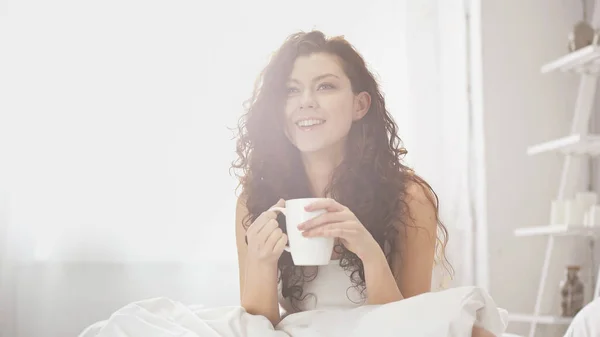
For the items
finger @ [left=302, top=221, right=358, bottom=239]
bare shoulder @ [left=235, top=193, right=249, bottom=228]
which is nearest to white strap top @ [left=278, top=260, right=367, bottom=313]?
bare shoulder @ [left=235, top=193, right=249, bottom=228]

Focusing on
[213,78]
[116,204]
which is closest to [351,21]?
[213,78]

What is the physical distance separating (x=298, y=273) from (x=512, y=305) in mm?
1421

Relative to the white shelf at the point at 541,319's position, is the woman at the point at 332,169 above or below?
above

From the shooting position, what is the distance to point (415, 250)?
1.40 m

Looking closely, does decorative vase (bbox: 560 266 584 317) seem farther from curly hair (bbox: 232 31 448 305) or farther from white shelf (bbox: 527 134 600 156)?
curly hair (bbox: 232 31 448 305)

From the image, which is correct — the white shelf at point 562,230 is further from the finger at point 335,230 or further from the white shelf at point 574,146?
the finger at point 335,230

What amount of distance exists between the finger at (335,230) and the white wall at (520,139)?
162 centimetres

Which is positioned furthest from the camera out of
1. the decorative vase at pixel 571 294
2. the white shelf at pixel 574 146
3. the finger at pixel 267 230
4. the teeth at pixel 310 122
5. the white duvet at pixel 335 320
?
the decorative vase at pixel 571 294

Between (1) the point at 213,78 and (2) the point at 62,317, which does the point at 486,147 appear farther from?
(2) the point at 62,317

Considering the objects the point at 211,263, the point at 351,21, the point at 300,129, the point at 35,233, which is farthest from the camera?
the point at 351,21

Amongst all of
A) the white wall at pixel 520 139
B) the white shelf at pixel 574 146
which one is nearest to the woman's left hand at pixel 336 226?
the white shelf at pixel 574 146

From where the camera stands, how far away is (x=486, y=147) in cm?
261

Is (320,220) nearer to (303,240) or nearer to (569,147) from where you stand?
(303,240)

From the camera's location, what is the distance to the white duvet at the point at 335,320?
94cm
